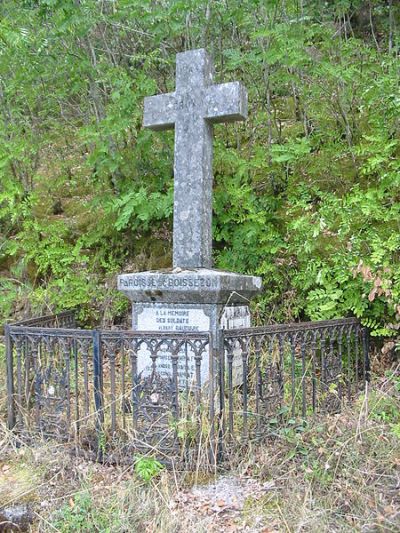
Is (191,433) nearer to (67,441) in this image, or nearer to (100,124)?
(67,441)

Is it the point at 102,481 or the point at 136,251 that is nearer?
the point at 102,481

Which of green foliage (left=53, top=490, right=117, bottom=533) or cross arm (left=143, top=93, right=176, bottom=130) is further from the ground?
cross arm (left=143, top=93, right=176, bottom=130)

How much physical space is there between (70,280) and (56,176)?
6.14 ft

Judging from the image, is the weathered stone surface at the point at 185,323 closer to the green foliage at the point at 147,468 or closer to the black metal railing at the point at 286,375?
the black metal railing at the point at 286,375

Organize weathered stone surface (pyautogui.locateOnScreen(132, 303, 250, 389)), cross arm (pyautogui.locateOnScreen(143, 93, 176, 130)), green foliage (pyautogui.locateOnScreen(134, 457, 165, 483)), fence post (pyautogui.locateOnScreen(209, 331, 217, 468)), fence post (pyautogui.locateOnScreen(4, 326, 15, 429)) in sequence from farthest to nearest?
cross arm (pyautogui.locateOnScreen(143, 93, 176, 130)), weathered stone surface (pyautogui.locateOnScreen(132, 303, 250, 389)), fence post (pyautogui.locateOnScreen(4, 326, 15, 429)), fence post (pyautogui.locateOnScreen(209, 331, 217, 468)), green foliage (pyautogui.locateOnScreen(134, 457, 165, 483))

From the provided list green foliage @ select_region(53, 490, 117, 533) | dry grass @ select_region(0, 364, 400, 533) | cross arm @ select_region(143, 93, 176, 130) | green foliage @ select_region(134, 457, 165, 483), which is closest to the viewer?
dry grass @ select_region(0, 364, 400, 533)

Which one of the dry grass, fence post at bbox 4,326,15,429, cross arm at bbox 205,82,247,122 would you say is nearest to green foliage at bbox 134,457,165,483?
the dry grass

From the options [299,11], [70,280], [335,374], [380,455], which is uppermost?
[299,11]

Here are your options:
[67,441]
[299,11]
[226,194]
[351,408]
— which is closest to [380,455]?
[351,408]

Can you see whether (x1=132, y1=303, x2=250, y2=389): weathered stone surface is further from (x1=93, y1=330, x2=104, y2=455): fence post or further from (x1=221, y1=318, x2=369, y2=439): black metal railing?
(x1=93, y1=330, x2=104, y2=455): fence post

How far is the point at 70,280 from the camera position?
6.45 metres

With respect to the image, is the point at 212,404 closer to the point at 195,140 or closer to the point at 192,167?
the point at 192,167

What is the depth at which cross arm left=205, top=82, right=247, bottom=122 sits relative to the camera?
185 inches

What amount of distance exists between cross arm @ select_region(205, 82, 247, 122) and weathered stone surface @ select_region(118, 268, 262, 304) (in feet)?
4.77
